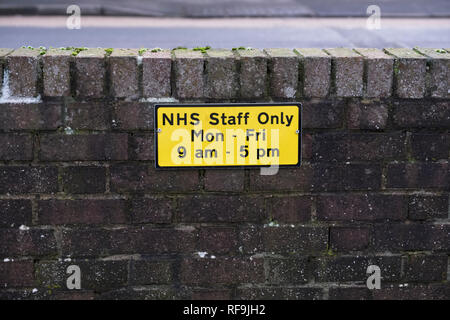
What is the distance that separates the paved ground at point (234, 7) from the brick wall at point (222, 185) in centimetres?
684

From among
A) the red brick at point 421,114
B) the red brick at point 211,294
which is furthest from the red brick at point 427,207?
the red brick at point 211,294

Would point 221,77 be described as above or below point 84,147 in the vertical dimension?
above

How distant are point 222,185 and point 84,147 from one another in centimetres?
52

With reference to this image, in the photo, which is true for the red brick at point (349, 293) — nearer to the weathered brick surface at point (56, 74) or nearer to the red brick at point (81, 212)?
the red brick at point (81, 212)

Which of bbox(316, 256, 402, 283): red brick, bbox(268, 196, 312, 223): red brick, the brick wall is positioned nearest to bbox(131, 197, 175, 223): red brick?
the brick wall

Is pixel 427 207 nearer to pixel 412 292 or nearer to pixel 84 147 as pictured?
pixel 412 292

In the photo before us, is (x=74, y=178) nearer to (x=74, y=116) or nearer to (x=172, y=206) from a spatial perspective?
(x=74, y=116)

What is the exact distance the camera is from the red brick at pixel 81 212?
229 cm

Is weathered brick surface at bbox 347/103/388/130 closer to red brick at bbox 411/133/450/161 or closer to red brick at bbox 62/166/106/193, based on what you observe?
red brick at bbox 411/133/450/161

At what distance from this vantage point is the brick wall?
86.8 inches

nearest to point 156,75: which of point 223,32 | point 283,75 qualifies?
point 283,75

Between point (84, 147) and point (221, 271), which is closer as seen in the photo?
point (84, 147)

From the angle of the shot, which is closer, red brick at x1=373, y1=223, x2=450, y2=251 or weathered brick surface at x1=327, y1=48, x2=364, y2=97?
weathered brick surface at x1=327, y1=48, x2=364, y2=97

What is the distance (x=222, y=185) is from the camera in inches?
90.7
